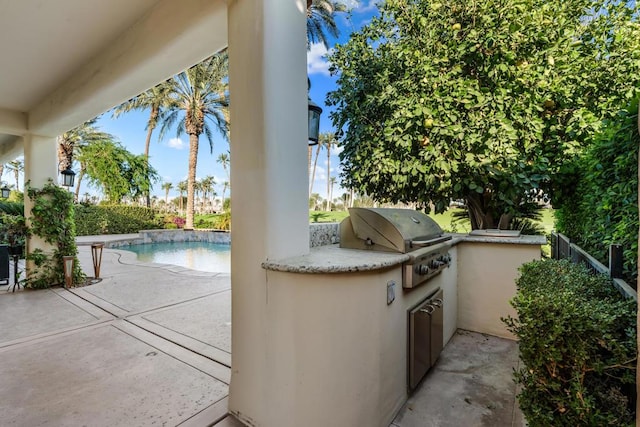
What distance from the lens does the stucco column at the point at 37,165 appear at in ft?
17.6

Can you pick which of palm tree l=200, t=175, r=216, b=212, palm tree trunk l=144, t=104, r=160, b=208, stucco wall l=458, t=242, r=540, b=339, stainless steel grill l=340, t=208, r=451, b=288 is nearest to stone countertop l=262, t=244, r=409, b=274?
stainless steel grill l=340, t=208, r=451, b=288

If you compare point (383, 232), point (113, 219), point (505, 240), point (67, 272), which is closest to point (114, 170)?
point (113, 219)

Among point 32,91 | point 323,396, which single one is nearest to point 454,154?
point 323,396

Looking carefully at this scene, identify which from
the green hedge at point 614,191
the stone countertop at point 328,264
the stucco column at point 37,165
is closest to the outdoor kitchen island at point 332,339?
the stone countertop at point 328,264

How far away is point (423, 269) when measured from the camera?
219 cm

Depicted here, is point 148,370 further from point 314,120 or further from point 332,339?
point 314,120

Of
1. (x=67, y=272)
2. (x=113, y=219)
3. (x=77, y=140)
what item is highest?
(x=77, y=140)

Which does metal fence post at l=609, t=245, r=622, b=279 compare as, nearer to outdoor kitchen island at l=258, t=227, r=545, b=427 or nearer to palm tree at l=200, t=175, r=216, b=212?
outdoor kitchen island at l=258, t=227, r=545, b=427

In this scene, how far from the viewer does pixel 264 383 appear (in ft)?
5.79

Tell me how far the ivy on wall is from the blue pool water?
132 inches

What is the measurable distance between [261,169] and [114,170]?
18.0 metres

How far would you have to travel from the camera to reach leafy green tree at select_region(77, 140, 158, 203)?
50.4ft

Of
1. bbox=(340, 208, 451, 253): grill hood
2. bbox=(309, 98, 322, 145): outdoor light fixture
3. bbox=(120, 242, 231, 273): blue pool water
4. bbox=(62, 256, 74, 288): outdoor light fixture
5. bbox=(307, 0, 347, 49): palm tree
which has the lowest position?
A: bbox=(120, 242, 231, 273): blue pool water

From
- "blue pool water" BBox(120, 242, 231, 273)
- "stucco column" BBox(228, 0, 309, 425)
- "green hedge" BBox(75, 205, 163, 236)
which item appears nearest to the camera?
"stucco column" BBox(228, 0, 309, 425)
